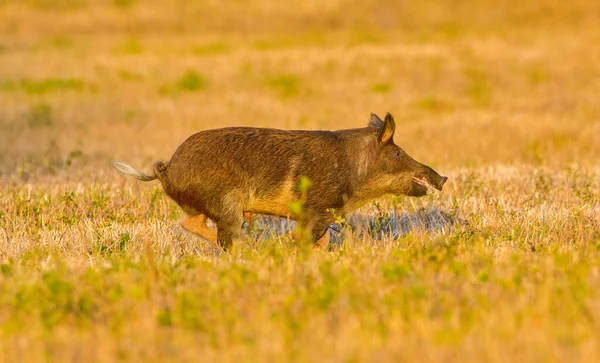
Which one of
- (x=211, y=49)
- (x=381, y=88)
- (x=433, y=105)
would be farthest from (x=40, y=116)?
(x=211, y=49)

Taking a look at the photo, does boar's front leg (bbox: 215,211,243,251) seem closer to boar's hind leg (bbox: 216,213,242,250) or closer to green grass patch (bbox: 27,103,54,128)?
boar's hind leg (bbox: 216,213,242,250)

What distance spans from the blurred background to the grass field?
125 mm

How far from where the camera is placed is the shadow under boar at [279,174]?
7.59m

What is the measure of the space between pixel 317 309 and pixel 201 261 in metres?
1.63

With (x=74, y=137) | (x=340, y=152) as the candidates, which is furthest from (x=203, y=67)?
(x=340, y=152)

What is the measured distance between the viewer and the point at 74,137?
64.4 feet

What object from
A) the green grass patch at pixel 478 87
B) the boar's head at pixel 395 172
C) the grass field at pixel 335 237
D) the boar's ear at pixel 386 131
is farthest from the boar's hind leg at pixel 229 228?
the green grass patch at pixel 478 87

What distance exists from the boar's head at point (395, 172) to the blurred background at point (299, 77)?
18.5 ft

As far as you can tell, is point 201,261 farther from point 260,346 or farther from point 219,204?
point 260,346

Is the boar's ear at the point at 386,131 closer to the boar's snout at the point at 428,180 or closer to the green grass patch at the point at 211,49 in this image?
the boar's snout at the point at 428,180

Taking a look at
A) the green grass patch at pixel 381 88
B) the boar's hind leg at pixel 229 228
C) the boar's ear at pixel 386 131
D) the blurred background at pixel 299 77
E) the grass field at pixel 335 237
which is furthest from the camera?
the green grass patch at pixel 381 88

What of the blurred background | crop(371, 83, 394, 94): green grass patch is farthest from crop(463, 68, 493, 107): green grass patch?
crop(371, 83, 394, 94): green grass patch

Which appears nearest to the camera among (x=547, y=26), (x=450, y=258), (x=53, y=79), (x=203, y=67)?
(x=450, y=258)

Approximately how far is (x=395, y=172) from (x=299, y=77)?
21.0m
